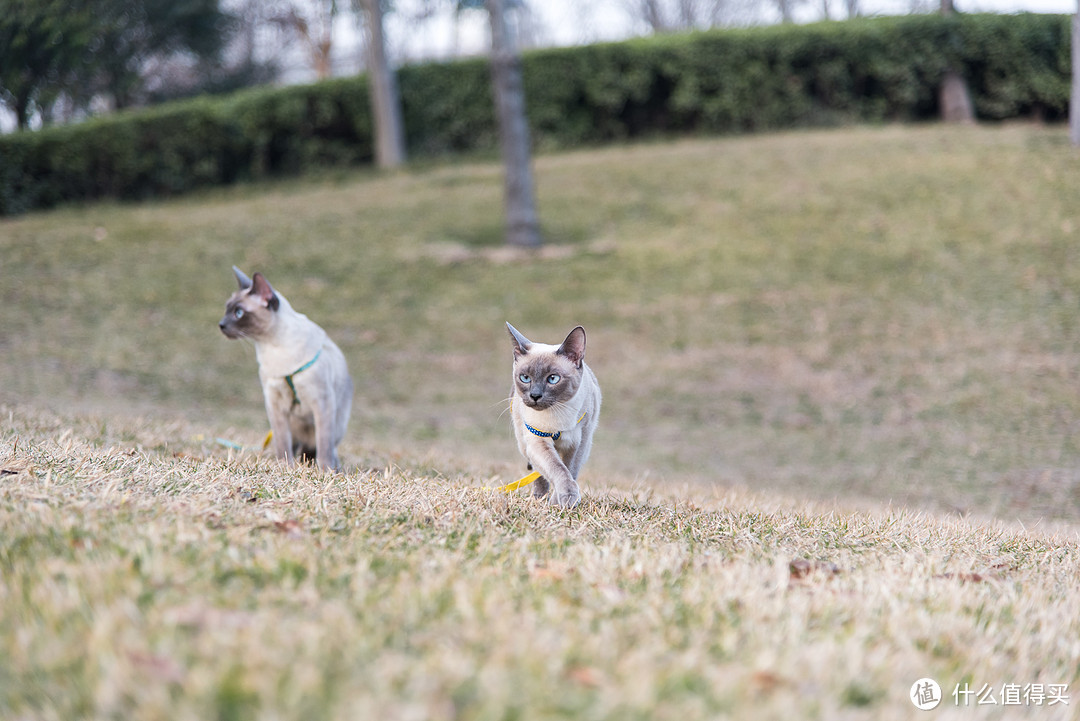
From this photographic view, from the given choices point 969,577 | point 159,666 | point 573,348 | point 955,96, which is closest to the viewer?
A: point 159,666

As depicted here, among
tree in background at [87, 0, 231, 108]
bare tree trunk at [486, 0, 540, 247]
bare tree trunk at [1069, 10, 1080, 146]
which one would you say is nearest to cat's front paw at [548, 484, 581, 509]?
bare tree trunk at [486, 0, 540, 247]

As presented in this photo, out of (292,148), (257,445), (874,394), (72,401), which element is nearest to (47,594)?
(257,445)

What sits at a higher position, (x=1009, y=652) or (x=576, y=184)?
(x=576, y=184)

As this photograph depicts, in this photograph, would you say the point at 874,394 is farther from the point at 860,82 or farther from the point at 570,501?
the point at 860,82

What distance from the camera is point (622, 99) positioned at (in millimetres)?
22375

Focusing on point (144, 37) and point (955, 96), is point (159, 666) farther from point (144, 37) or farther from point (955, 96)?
point (144, 37)

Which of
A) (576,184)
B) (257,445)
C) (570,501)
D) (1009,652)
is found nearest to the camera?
(1009,652)

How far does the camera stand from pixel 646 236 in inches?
645

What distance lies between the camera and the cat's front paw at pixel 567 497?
4.41 meters

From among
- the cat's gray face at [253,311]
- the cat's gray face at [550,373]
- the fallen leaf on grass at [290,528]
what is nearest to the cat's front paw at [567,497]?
the cat's gray face at [550,373]

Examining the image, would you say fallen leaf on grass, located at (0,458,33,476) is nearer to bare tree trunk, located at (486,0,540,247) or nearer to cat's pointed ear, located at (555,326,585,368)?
cat's pointed ear, located at (555,326,585,368)

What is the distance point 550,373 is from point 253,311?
7.53 ft

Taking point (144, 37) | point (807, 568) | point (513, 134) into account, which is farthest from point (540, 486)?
point (144, 37)

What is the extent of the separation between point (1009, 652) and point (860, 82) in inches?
891
